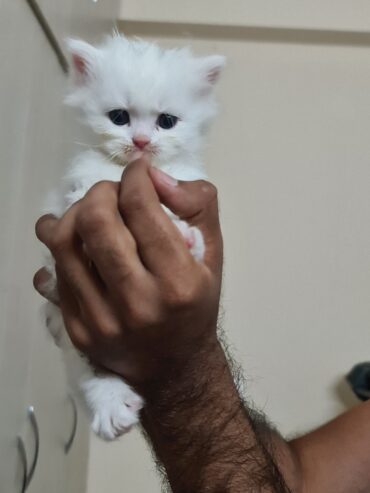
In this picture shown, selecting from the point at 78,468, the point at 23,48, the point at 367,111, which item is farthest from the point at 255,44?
the point at 78,468

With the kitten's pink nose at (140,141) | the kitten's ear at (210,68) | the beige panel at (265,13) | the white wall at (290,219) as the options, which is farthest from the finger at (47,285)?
the beige panel at (265,13)

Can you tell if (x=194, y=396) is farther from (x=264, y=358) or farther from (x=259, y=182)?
(x=259, y=182)

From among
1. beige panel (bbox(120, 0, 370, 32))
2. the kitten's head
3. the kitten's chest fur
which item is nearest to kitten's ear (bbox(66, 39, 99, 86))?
the kitten's head

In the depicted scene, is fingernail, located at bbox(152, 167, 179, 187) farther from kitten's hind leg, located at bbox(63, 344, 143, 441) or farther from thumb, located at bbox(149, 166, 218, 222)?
kitten's hind leg, located at bbox(63, 344, 143, 441)

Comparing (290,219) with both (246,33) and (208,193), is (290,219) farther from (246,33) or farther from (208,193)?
(208,193)

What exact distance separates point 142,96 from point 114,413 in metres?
0.38

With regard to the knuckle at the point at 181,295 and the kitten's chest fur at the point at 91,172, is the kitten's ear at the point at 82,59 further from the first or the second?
the knuckle at the point at 181,295

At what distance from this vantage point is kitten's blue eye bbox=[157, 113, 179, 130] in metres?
0.79

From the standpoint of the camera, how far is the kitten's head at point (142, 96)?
0.77m

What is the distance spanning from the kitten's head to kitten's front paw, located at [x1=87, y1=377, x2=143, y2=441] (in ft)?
0.94

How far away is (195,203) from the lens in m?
0.74

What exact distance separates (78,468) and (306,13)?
1.49 m

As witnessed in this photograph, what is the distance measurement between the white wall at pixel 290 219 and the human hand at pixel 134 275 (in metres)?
1.08

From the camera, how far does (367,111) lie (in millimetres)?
1912
